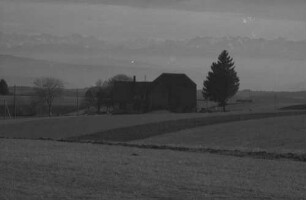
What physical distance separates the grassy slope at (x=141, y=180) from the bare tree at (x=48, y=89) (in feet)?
334

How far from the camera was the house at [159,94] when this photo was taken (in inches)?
4158

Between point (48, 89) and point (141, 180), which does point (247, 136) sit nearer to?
point (141, 180)

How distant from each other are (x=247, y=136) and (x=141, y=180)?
25.3 m

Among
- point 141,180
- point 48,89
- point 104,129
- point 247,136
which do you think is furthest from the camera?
point 48,89

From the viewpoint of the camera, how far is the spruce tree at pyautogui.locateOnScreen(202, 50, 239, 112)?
10550cm

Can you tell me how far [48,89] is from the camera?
133500 mm

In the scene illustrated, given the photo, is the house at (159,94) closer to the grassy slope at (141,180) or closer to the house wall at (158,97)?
the house wall at (158,97)

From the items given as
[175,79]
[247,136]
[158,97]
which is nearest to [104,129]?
[247,136]

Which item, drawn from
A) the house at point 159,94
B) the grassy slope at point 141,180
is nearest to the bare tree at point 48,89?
the house at point 159,94

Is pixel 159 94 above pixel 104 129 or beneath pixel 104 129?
above

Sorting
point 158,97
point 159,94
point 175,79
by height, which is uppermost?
point 175,79

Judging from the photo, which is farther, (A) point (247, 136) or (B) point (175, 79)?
(B) point (175, 79)

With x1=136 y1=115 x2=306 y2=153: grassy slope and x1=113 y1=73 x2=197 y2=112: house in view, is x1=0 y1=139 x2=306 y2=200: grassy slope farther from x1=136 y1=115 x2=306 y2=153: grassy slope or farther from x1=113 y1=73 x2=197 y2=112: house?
x1=113 y1=73 x2=197 y2=112: house

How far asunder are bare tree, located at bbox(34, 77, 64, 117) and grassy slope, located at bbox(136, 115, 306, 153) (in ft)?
250
